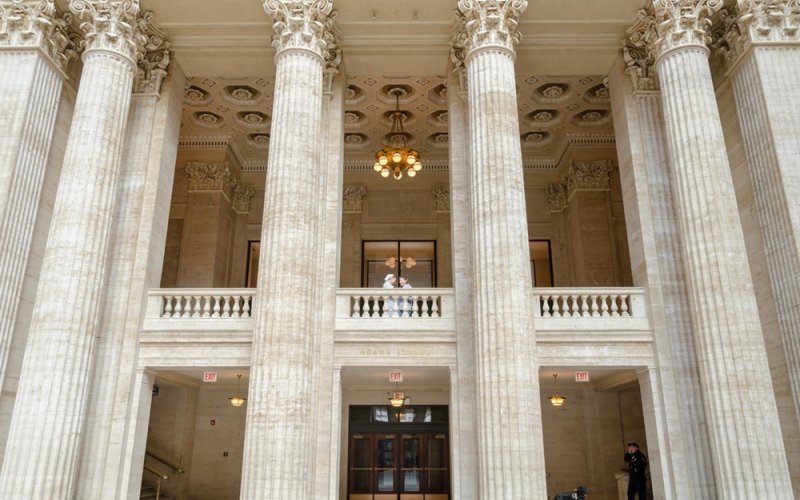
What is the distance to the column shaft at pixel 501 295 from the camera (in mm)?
8062

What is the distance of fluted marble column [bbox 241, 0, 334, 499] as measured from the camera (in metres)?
8.12

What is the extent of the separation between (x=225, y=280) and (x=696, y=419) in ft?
39.0

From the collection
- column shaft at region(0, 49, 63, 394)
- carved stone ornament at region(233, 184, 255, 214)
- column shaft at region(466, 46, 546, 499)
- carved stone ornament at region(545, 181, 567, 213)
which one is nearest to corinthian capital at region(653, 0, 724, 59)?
column shaft at region(466, 46, 546, 499)

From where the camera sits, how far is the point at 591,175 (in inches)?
621

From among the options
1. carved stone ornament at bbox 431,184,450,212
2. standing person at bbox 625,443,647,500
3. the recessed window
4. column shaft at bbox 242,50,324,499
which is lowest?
standing person at bbox 625,443,647,500

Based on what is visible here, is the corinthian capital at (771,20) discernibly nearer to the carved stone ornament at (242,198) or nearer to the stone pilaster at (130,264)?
the stone pilaster at (130,264)

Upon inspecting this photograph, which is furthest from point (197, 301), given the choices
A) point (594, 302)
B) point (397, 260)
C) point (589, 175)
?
point (589, 175)

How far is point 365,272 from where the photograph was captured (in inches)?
675

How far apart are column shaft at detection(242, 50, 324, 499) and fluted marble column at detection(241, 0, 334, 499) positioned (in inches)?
0.6

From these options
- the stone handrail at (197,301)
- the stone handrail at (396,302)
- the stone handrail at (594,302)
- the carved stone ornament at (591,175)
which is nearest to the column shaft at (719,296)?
the stone handrail at (594,302)

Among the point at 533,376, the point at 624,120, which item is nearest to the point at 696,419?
the point at 533,376

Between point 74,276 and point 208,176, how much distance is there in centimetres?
725

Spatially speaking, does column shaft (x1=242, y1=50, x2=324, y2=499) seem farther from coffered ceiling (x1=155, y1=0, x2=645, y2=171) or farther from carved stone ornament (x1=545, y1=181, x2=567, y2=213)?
carved stone ornament (x1=545, y1=181, x2=567, y2=213)

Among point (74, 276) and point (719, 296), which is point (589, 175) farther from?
point (74, 276)
